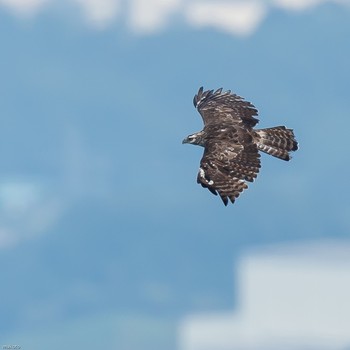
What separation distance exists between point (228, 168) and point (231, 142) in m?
1.15

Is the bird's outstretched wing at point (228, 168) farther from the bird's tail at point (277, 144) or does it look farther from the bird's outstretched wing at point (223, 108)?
the bird's outstretched wing at point (223, 108)

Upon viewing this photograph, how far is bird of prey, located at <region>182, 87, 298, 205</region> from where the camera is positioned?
3606cm

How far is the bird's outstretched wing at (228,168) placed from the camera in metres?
35.9

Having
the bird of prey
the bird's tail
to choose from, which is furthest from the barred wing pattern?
the bird's tail

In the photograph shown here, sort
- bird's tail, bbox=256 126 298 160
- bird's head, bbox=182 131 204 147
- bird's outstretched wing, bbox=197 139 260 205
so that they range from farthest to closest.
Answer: bird's head, bbox=182 131 204 147, bird's tail, bbox=256 126 298 160, bird's outstretched wing, bbox=197 139 260 205

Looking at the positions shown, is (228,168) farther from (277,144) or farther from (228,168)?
(277,144)

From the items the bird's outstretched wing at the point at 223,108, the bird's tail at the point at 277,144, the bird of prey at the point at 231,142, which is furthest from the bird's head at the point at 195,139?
the bird's tail at the point at 277,144

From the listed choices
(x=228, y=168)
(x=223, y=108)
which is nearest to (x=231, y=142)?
(x=228, y=168)

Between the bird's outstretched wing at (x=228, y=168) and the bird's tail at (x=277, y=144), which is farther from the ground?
the bird's tail at (x=277, y=144)

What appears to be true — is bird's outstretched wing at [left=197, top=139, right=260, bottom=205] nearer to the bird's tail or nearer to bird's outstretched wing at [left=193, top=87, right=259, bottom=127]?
the bird's tail

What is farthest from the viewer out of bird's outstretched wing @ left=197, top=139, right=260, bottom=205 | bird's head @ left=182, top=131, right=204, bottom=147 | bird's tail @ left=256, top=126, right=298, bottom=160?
bird's head @ left=182, top=131, right=204, bottom=147

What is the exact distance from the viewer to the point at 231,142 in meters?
37.3

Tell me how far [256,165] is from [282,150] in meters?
1.44

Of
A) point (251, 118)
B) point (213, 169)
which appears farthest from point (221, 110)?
point (213, 169)
